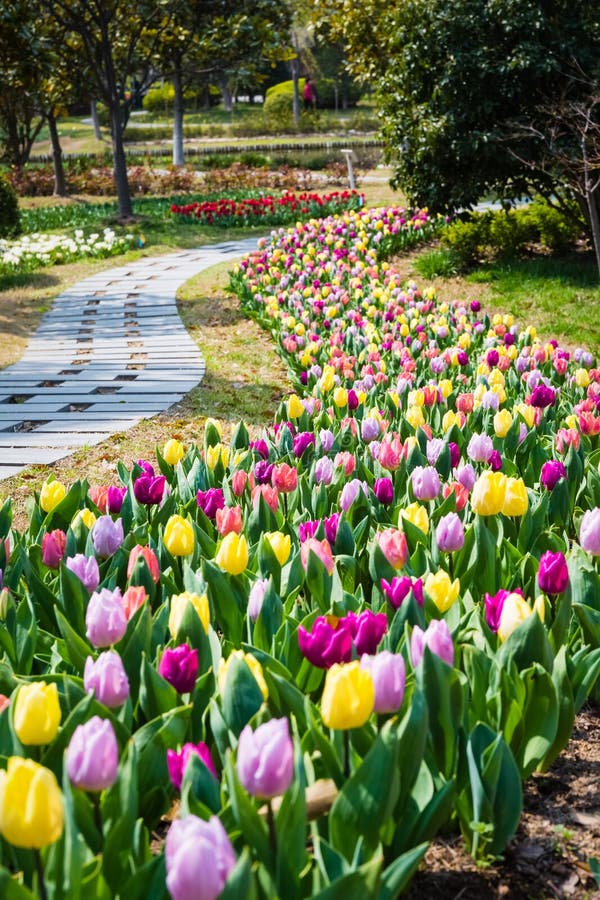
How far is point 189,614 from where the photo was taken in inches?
83.7

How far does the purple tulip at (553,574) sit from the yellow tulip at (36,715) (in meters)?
1.27

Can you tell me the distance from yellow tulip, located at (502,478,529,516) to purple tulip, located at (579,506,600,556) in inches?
8.4

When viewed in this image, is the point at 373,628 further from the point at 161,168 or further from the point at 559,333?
the point at 161,168

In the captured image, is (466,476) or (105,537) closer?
(105,537)

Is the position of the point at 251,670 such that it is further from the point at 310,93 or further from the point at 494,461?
the point at 310,93

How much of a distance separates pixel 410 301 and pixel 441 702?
6721 millimetres

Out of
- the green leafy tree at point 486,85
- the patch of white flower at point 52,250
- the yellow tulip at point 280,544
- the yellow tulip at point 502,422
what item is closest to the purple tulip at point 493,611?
the yellow tulip at point 280,544

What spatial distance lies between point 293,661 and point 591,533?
3.10 ft

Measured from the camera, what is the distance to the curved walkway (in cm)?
595

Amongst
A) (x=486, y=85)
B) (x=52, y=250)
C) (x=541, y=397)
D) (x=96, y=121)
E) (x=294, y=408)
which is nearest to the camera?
(x=541, y=397)

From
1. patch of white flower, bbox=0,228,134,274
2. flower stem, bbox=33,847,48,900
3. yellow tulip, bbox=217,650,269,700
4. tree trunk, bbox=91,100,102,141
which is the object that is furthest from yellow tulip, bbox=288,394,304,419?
tree trunk, bbox=91,100,102,141

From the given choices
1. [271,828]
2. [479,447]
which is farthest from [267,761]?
[479,447]

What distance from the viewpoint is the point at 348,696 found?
1.55m

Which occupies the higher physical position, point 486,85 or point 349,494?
point 486,85
